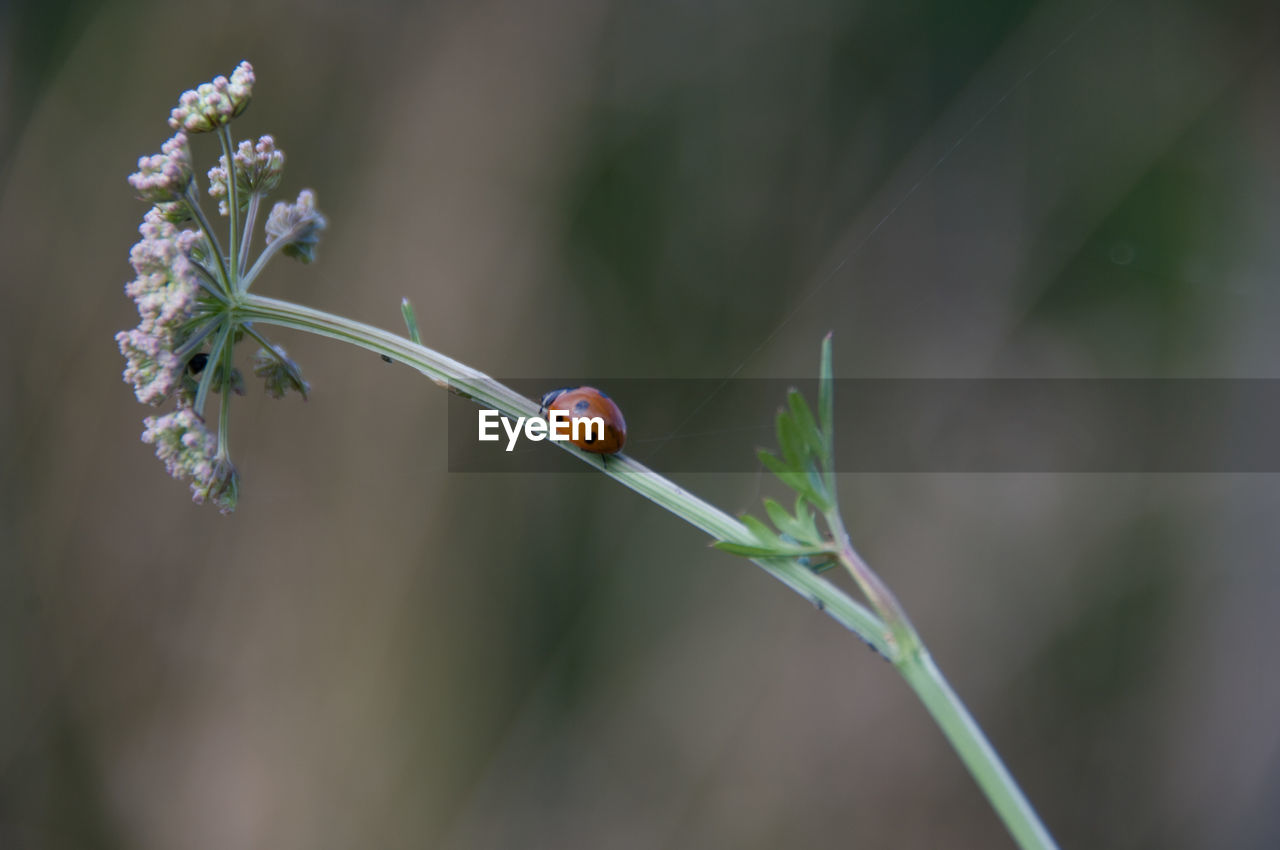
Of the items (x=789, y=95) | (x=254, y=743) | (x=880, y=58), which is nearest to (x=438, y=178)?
(x=789, y=95)

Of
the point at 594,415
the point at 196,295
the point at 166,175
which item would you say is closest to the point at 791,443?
the point at 594,415

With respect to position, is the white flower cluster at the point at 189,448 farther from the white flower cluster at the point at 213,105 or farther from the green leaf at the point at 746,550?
the green leaf at the point at 746,550

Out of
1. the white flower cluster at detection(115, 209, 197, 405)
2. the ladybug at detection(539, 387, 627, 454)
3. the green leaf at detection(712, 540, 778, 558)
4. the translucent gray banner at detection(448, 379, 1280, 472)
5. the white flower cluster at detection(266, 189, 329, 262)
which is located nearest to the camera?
the green leaf at detection(712, 540, 778, 558)

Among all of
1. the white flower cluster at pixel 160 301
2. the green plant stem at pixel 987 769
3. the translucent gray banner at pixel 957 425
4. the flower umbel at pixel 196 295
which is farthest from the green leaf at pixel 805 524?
the translucent gray banner at pixel 957 425

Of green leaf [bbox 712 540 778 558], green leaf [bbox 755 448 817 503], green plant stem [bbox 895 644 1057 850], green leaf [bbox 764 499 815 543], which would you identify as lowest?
green plant stem [bbox 895 644 1057 850]

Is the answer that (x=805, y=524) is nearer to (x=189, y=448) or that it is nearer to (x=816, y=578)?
(x=816, y=578)

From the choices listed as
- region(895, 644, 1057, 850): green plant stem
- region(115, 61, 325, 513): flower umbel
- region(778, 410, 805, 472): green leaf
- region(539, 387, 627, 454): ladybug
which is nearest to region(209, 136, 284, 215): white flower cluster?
region(115, 61, 325, 513): flower umbel

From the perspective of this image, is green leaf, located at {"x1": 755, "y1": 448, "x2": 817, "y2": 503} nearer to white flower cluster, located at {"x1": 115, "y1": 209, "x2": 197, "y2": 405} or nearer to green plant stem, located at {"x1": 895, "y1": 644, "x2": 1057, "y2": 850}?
green plant stem, located at {"x1": 895, "y1": 644, "x2": 1057, "y2": 850}
